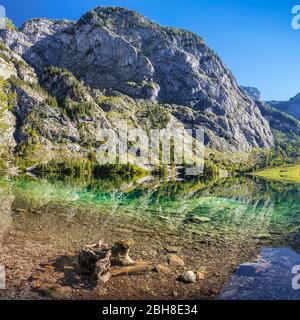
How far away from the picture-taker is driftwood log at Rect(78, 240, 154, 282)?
21.3 m

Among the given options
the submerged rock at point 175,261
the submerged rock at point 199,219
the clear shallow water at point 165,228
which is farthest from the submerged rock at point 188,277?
the submerged rock at point 199,219

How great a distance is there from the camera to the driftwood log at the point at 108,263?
838 inches

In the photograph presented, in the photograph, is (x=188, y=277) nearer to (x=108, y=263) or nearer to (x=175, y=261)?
(x=175, y=261)

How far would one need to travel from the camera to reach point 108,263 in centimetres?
2194

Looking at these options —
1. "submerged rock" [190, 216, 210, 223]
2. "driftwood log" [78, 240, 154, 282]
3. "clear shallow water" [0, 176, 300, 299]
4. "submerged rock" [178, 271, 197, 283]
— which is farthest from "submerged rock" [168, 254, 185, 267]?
"submerged rock" [190, 216, 210, 223]

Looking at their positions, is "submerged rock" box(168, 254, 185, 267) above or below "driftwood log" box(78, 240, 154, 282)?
below

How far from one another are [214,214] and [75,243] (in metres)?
30.5

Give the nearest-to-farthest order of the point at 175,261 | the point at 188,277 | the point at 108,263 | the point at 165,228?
the point at 108,263
the point at 188,277
the point at 175,261
the point at 165,228

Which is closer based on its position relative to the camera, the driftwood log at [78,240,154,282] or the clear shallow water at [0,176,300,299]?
the driftwood log at [78,240,154,282]

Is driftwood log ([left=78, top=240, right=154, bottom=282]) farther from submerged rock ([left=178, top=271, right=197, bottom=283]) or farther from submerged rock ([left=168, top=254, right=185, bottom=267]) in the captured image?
submerged rock ([left=178, top=271, right=197, bottom=283])

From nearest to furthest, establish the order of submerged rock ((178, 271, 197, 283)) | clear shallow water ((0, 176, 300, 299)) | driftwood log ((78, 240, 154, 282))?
driftwood log ((78, 240, 154, 282)), submerged rock ((178, 271, 197, 283)), clear shallow water ((0, 176, 300, 299))

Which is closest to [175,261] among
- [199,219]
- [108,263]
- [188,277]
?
[188,277]
